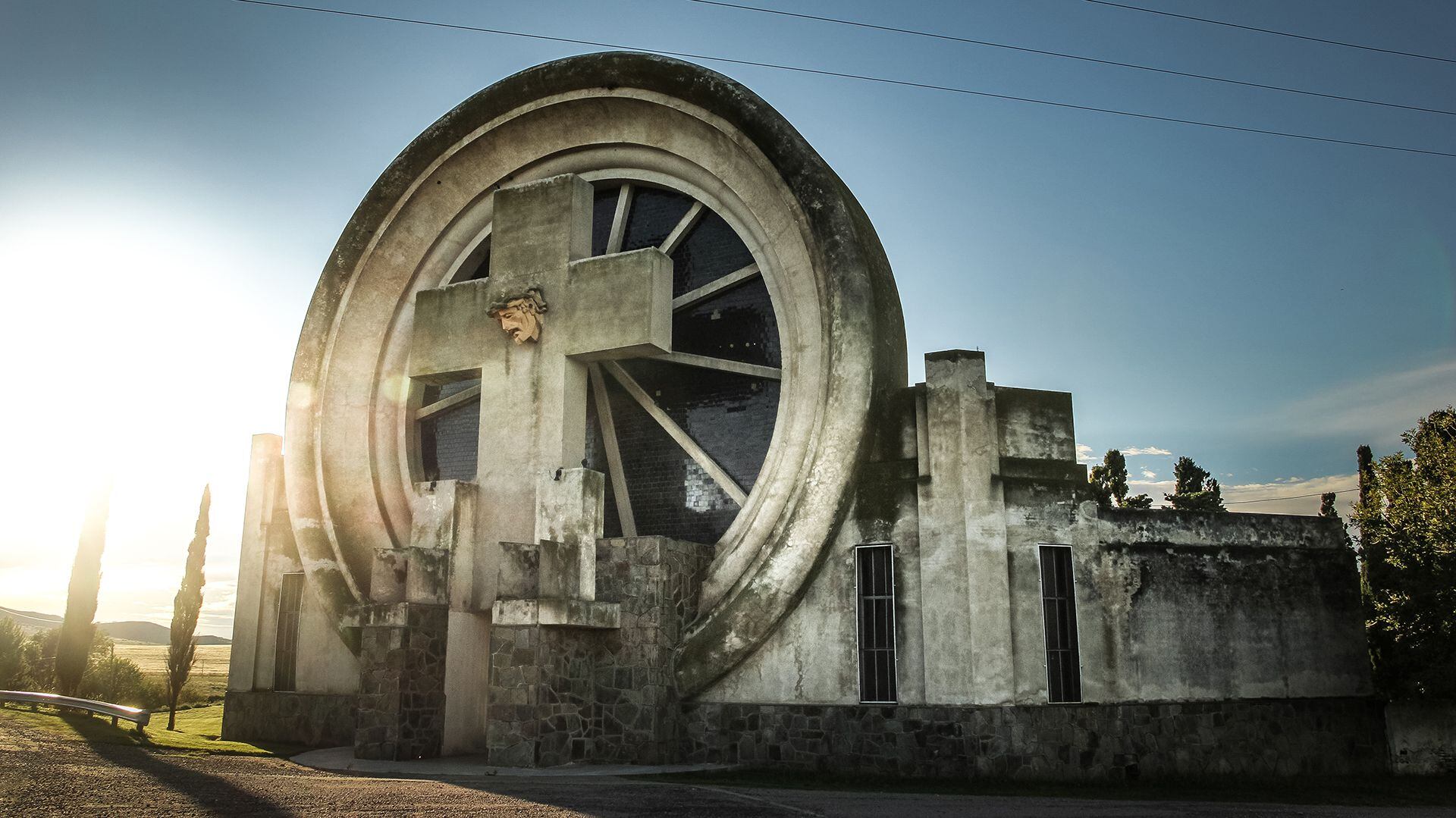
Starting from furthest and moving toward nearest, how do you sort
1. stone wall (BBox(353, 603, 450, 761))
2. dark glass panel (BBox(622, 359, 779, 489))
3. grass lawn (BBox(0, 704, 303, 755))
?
dark glass panel (BBox(622, 359, 779, 489))
stone wall (BBox(353, 603, 450, 761))
grass lawn (BBox(0, 704, 303, 755))

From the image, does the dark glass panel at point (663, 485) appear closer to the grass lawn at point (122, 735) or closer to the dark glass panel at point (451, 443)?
the dark glass panel at point (451, 443)

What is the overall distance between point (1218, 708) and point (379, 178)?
15823 millimetres

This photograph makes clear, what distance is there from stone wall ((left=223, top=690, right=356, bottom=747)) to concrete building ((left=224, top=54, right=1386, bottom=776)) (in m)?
0.06

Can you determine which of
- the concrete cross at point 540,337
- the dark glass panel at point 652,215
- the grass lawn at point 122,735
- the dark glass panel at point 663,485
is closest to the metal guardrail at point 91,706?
the grass lawn at point 122,735

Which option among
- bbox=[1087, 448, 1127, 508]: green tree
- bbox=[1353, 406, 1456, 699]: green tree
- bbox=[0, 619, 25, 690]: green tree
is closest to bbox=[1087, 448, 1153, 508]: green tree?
bbox=[1087, 448, 1127, 508]: green tree

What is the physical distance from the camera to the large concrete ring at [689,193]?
13.9 meters

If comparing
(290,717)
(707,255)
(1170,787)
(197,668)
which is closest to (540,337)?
(707,255)

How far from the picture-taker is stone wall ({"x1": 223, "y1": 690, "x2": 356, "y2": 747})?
663 inches

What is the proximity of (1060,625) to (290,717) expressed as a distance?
1231 cm

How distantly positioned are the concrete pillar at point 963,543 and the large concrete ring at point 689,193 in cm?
103

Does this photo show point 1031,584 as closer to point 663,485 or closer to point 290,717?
point 663,485

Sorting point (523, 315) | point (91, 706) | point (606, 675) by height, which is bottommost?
point (91, 706)

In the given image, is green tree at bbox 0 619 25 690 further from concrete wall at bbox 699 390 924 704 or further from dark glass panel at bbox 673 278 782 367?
concrete wall at bbox 699 390 924 704

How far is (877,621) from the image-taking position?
13.5m
